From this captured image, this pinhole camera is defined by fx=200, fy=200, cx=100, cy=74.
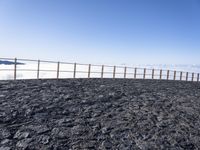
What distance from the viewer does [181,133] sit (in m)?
5.51

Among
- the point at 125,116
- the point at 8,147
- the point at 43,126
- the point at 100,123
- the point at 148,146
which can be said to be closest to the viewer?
the point at 8,147

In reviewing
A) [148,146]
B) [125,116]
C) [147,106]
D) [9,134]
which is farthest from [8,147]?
[147,106]

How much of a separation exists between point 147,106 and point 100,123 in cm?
274

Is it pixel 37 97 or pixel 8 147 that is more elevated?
pixel 37 97

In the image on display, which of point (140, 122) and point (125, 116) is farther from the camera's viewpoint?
point (125, 116)

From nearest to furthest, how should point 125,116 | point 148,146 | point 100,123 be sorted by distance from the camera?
point 148,146 < point 100,123 < point 125,116

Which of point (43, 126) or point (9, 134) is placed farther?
point (43, 126)

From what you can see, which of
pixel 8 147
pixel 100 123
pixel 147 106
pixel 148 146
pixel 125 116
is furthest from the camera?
pixel 147 106

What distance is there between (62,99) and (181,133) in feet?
14.6

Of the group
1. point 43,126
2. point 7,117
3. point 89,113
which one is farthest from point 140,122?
point 7,117

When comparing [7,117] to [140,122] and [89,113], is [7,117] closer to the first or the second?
[89,113]

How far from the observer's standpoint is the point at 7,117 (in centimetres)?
573

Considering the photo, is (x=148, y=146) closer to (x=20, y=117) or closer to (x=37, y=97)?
(x=20, y=117)

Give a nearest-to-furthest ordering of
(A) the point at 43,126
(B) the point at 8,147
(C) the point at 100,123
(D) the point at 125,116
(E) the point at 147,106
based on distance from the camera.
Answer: (B) the point at 8,147 → (A) the point at 43,126 → (C) the point at 100,123 → (D) the point at 125,116 → (E) the point at 147,106
